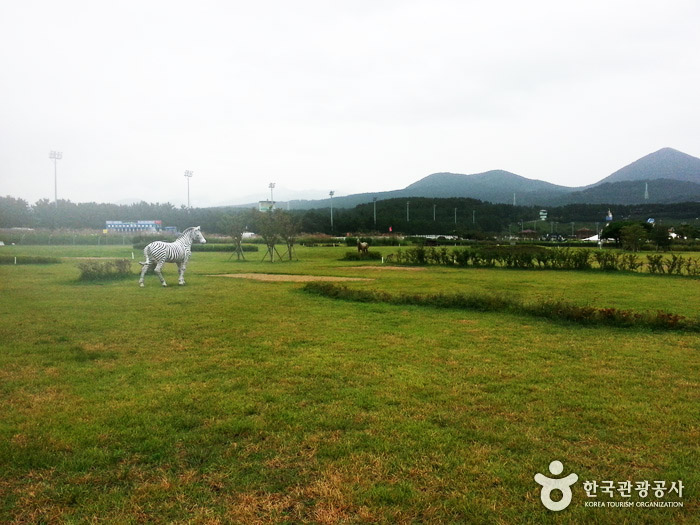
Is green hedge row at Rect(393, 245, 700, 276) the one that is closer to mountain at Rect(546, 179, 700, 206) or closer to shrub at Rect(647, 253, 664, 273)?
shrub at Rect(647, 253, 664, 273)

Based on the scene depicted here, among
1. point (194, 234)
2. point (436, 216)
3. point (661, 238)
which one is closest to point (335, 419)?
point (194, 234)

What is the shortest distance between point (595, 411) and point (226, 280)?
13.8 metres

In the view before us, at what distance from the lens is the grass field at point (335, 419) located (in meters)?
3.00

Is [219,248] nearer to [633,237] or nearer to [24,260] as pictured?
[24,260]

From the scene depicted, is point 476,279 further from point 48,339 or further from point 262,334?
point 48,339

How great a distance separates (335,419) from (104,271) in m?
14.6

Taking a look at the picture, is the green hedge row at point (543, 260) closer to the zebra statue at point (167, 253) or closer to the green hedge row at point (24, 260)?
the zebra statue at point (167, 253)

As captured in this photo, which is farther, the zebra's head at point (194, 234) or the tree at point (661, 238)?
the tree at point (661, 238)

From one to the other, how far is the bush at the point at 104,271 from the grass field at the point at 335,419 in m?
7.47

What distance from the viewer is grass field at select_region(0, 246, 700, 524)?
118 inches

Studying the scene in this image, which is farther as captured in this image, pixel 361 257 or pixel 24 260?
pixel 361 257

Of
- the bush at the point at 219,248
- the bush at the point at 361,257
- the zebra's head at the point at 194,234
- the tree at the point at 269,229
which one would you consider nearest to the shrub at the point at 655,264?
the bush at the point at 361,257

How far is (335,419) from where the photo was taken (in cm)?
421


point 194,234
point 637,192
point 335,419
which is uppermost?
point 637,192
